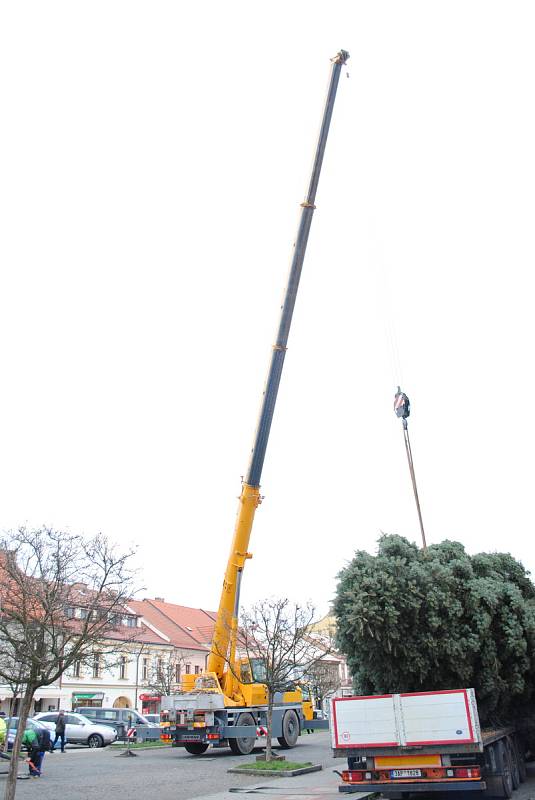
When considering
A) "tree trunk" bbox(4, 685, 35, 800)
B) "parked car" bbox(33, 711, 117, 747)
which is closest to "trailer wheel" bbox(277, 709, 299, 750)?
"parked car" bbox(33, 711, 117, 747)

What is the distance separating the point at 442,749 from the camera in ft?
36.2

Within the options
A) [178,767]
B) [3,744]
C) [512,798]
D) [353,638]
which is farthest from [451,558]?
[3,744]

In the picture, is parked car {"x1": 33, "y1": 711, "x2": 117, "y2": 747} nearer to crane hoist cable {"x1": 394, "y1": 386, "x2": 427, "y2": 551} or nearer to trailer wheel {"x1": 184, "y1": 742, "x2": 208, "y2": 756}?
trailer wheel {"x1": 184, "y1": 742, "x2": 208, "y2": 756}

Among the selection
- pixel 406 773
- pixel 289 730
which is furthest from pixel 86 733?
pixel 406 773

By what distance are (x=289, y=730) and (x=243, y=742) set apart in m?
2.24

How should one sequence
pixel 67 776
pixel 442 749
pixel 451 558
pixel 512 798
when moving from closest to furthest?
1. pixel 442 749
2. pixel 512 798
3. pixel 451 558
4. pixel 67 776

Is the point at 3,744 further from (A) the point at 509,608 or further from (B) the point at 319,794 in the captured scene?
(A) the point at 509,608

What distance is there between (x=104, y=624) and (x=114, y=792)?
13.8 ft

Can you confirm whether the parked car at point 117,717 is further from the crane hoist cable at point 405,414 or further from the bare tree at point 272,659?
the crane hoist cable at point 405,414

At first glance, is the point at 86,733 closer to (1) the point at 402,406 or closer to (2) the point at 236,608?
(2) the point at 236,608

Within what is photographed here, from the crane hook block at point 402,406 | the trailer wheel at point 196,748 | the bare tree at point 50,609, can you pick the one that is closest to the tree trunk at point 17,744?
the bare tree at point 50,609

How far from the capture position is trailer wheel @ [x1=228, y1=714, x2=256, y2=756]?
71.1 ft

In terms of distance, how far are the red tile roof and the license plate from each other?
4946 cm

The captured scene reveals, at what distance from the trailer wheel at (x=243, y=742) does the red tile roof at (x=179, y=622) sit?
3708 centimetres
